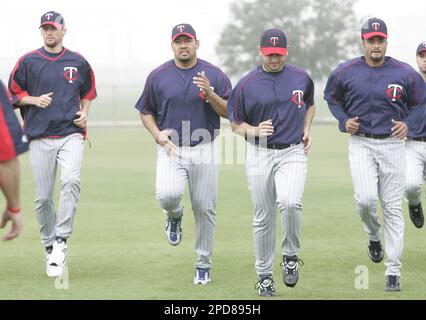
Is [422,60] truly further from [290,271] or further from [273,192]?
[290,271]

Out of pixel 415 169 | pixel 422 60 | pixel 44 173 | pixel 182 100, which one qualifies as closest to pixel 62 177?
pixel 44 173

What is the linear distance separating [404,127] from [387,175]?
48cm

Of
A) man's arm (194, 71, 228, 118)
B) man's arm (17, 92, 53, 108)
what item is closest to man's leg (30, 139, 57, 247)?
man's arm (17, 92, 53, 108)

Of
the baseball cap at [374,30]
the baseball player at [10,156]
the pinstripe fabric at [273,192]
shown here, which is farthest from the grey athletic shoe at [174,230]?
the baseball player at [10,156]

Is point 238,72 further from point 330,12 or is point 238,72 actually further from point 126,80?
point 126,80

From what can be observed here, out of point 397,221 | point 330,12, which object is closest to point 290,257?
point 397,221

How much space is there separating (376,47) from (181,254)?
3445 millimetres

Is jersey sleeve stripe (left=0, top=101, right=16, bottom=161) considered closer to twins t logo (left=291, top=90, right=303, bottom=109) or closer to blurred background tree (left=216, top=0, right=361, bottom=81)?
twins t logo (left=291, top=90, right=303, bottom=109)

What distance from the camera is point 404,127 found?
997cm

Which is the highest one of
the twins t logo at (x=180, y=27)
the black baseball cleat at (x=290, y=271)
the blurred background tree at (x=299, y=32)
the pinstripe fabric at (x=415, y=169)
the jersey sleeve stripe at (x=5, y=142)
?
the blurred background tree at (x=299, y=32)

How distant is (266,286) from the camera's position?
376 inches

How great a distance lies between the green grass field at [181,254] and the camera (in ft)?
32.0

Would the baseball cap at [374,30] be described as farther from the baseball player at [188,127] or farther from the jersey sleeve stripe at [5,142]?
the jersey sleeve stripe at [5,142]

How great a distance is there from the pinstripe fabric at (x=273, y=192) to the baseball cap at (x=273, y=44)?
0.86 metres
